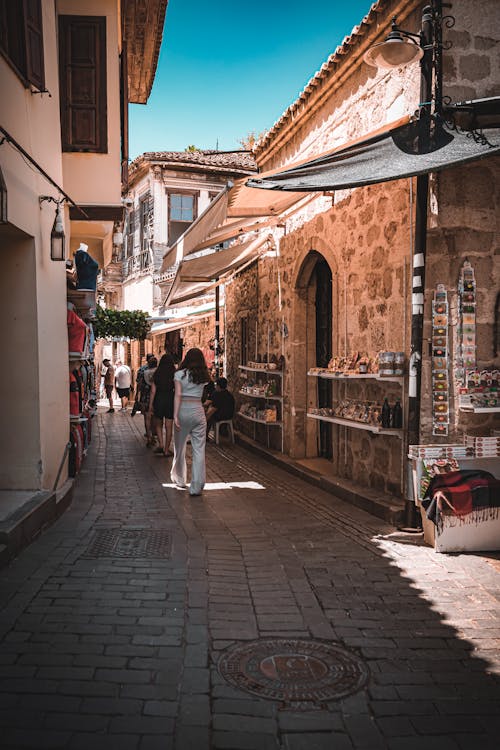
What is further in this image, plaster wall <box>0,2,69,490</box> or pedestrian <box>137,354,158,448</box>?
pedestrian <box>137,354,158,448</box>

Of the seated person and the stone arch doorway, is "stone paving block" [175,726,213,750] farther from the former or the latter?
the seated person

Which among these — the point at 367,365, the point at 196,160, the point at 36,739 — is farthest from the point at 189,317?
the point at 36,739

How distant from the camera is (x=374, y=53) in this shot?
5719 millimetres

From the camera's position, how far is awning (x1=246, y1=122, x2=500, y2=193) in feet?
18.7

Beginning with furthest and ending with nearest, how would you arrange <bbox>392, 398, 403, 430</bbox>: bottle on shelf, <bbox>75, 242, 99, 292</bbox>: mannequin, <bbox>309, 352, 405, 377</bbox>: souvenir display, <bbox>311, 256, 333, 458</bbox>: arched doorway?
<bbox>311, 256, 333, 458</bbox>: arched doorway
<bbox>75, 242, 99, 292</bbox>: mannequin
<bbox>392, 398, 403, 430</bbox>: bottle on shelf
<bbox>309, 352, 405, 377</bbox>: souvenir display

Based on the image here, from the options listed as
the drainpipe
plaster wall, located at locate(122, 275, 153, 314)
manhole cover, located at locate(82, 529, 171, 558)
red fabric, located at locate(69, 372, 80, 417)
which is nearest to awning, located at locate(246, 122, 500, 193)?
the drainpipe

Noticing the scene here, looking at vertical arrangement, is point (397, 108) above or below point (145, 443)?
above

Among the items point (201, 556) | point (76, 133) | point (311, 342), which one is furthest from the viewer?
point (311, 342)

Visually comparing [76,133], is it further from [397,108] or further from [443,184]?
[443,184]

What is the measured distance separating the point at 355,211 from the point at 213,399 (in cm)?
598

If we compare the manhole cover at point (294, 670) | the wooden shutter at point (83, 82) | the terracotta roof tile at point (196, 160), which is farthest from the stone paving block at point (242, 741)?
the terracotta roof tile at point (196, 160)

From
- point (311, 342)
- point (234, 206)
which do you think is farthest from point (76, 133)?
point (311, 342)

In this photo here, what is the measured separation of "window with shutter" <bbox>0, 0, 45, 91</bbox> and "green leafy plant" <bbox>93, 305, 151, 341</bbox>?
15.7m

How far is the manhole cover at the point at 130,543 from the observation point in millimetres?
5672
